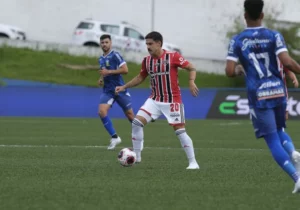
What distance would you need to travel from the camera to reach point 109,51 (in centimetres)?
1736

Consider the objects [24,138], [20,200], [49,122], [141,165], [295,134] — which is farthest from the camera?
[49,122]

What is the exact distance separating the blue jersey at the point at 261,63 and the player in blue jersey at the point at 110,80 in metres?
7.83

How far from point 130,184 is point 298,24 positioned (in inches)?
A: 1578

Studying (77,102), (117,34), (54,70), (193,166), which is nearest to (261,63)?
(193,166)

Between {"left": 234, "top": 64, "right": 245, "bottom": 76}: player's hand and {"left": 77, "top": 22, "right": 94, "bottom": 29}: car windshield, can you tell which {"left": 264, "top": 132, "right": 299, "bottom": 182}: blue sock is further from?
{"left": 77, "top": 22, "right": 94, "bottom": 29}: car windshield

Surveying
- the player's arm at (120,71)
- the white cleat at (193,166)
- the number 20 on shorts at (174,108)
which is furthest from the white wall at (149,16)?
the white cleat at (193,166)

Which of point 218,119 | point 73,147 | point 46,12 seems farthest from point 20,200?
point 46,12

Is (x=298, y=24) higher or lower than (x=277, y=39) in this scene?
lower

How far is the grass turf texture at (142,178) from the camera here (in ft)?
28.4

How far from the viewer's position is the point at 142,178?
1082cm

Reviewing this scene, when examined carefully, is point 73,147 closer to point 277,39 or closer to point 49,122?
point 277,39

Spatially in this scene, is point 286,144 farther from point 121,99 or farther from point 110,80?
point 110,80

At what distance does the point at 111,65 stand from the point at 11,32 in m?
31.8

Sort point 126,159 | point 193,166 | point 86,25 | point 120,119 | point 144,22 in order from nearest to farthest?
point 193,166
point 126,159
point 120,119
point 86,25
point 144,22
